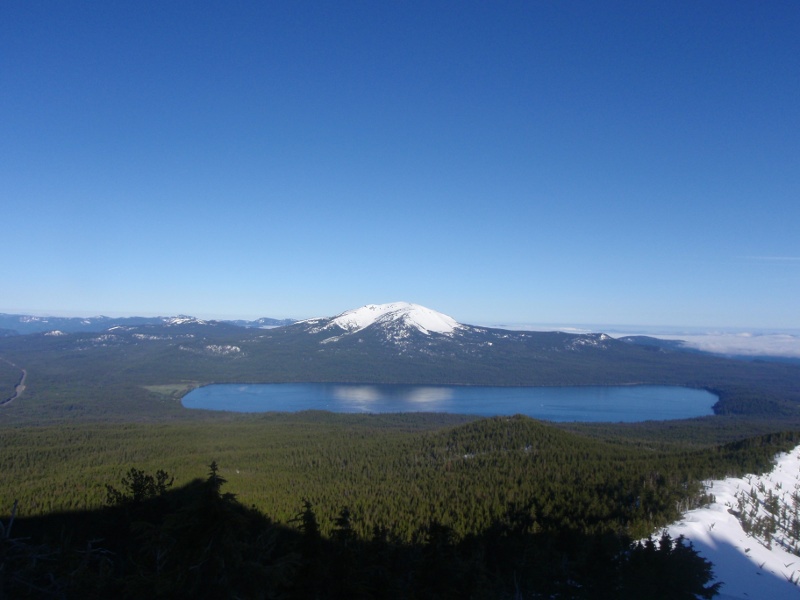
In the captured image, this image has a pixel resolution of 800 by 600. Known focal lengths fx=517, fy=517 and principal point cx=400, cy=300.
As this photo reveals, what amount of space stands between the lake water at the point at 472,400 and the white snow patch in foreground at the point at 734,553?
317 feet

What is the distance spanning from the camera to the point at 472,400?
532ft

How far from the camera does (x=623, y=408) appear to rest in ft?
493

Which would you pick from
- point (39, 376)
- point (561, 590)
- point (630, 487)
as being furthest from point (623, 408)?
point (39, 376)

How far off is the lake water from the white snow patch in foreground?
9676 centimetres

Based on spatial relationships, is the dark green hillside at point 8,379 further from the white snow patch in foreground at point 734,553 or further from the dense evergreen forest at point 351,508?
the white snow patch in foreground at point 734,553

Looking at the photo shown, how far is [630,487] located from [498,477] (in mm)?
13402

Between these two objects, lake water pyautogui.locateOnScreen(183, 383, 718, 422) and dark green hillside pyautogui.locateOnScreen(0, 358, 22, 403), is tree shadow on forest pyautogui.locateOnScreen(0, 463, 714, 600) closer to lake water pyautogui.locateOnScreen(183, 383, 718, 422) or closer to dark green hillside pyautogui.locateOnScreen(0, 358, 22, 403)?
lake water pyautogui.locateOnScreen(183, 383, 718, 422)

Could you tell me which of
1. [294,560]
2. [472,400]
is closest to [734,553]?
[294,560]

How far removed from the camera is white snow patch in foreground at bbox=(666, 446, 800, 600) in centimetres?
2212

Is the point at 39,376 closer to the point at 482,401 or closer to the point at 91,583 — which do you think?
the point at 482,401

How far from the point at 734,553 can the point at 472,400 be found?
139 m

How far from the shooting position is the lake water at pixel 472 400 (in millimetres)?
137875

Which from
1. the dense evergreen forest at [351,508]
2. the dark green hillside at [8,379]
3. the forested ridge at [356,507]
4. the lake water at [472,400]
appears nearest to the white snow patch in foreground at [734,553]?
the dense evergreen forest at [351,508]

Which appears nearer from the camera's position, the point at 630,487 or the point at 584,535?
the point at 584,535
